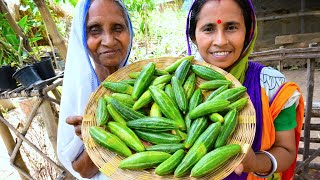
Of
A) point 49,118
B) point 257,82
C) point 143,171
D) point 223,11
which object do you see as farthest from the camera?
point 49,118

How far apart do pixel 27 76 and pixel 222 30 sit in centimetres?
189

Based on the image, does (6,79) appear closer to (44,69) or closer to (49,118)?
(44,69)

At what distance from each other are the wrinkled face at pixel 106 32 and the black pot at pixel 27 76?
1.08 metres

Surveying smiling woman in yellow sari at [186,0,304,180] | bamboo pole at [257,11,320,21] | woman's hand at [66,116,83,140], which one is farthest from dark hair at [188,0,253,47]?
bamboo pole at [257,11,320,21]

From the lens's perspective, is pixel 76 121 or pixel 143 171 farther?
pixel 76 121

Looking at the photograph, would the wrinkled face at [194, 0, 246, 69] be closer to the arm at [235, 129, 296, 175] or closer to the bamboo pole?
the arm at [235, 129, 296, 175]

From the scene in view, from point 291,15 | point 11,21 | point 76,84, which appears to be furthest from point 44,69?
point 291,15

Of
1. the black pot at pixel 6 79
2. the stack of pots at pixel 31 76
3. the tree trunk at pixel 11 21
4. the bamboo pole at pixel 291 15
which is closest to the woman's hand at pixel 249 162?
the stack of pots at pixel 31 76

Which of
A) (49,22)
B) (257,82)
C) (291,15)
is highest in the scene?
(291,15)

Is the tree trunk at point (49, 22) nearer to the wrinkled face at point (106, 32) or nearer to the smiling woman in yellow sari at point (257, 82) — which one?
the wrinkled face at point (106, 32)

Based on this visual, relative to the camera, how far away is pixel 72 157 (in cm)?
167

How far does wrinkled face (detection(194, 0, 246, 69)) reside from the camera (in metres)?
1.50

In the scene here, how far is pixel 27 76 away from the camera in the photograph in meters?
2.50

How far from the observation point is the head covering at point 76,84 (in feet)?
5.44
